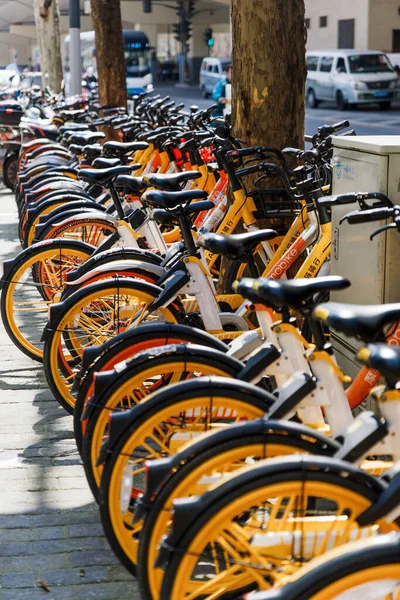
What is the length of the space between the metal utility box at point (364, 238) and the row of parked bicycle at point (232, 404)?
6.3 inches

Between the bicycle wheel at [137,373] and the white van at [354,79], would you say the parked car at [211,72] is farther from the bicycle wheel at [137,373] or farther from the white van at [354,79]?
the bicycle wheel at [137,373]

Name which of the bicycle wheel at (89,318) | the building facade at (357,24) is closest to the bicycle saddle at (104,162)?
the bicycle wheel at (89,318)

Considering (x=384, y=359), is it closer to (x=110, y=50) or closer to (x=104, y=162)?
(x=104, y=162)

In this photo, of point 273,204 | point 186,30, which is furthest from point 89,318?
point 186,30

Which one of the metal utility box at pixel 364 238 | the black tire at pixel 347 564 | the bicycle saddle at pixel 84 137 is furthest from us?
the bicycle saddle at pixel 84 137

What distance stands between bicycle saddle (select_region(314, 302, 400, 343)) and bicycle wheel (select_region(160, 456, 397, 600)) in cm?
33

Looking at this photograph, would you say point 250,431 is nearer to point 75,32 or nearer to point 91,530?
point 91,530

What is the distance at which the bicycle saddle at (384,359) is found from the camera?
2607 millimetres

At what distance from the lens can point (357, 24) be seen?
4697 cm

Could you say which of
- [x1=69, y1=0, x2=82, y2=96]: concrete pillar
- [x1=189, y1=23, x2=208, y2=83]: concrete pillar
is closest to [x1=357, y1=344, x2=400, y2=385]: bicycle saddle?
[x1=69, y1=0, x2=82, y2=96]: concrete pillar

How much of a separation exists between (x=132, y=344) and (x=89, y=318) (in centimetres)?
129

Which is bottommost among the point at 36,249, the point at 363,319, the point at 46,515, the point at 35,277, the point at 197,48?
the point at 197,48

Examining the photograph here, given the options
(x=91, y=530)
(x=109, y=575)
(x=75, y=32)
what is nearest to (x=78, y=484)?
(x=91, y=530)

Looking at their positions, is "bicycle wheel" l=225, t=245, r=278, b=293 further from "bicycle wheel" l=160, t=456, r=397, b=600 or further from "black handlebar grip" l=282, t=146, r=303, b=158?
"bicycle wheel" l=160, t=456, r=397, b=600
